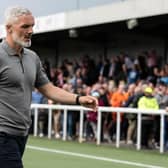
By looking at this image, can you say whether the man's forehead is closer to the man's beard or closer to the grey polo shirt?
the man's beard

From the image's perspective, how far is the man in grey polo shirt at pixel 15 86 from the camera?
4648 millimetres

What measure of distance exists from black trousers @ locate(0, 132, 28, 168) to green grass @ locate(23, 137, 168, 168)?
5664 millimetres

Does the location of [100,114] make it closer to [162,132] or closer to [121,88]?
[121,88]

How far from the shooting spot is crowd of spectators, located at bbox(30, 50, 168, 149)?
14.5m

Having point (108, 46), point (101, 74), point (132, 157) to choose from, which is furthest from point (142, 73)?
point (132, 157)

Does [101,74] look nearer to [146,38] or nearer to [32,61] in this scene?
[146,38]

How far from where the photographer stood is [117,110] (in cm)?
1471

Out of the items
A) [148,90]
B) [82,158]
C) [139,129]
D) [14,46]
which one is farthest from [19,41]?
[148,90]

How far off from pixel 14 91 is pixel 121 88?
11579 millimetres

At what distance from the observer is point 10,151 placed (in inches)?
183

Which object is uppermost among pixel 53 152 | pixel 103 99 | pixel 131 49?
pixel 131 49

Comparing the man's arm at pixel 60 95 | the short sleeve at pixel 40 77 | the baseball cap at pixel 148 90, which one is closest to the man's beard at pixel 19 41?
the short sleeve at pixel 40 77

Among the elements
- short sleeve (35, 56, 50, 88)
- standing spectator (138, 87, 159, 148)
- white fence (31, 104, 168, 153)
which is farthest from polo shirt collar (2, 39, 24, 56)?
standing spectator (138, 87, 159, 148)

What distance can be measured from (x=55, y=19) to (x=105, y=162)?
30.8 feet
